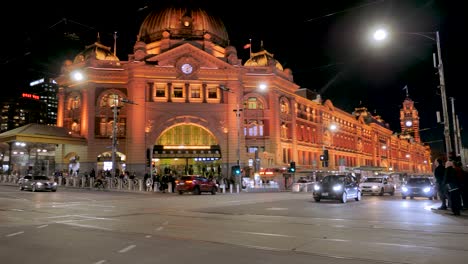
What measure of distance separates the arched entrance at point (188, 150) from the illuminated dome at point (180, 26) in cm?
1540

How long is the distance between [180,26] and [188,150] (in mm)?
20800

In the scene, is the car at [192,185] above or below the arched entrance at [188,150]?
below

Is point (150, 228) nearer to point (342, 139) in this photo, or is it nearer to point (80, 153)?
point (80, 153)

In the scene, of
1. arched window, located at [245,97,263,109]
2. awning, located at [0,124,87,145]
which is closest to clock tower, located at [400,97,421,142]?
arched window, located at [245,97,263,109]

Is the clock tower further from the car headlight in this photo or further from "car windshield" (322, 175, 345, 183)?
the car headlight

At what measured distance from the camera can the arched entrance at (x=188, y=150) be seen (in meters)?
55.4

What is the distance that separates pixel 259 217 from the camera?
15.3 m

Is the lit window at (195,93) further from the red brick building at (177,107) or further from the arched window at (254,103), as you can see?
the arched window at (254,103)

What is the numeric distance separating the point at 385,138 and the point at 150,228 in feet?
394

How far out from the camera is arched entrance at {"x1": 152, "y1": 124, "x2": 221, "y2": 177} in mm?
55438

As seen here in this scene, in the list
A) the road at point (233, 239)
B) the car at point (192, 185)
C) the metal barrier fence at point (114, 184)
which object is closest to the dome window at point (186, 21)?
the metal barrier fence at point (114, 184)

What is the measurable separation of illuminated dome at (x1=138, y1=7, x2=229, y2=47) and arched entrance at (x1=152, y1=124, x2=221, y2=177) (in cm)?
1540

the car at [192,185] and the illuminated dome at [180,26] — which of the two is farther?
the illuminated dome at [180,26]

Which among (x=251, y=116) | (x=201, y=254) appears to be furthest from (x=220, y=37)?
(x=201, y=254)
